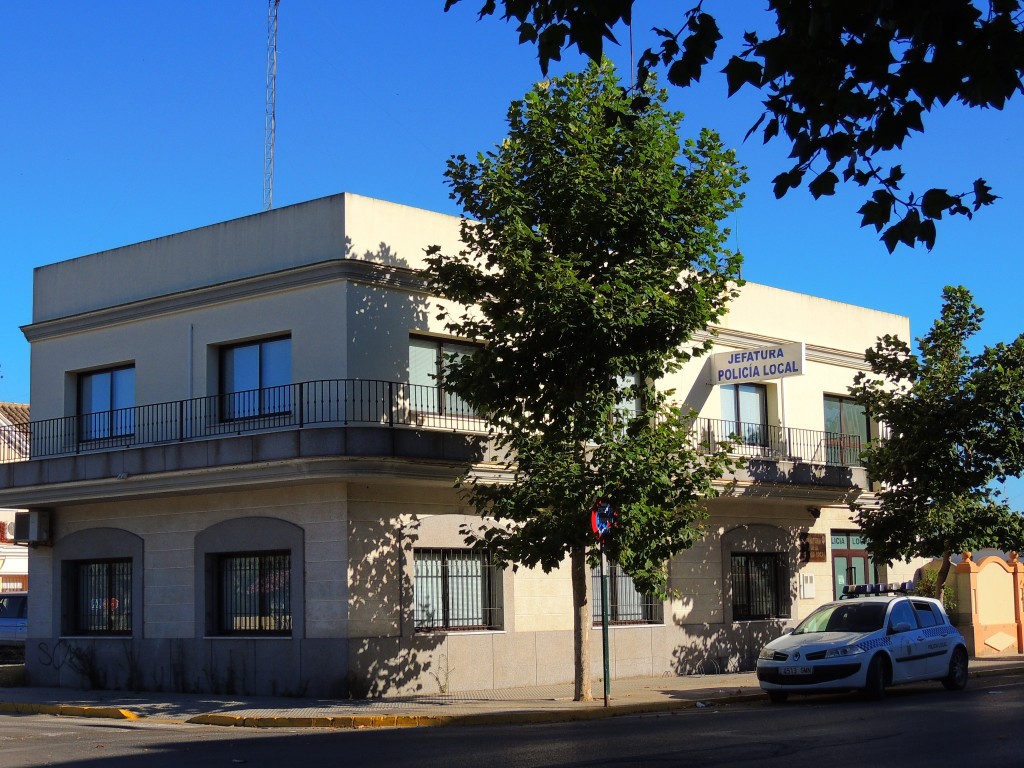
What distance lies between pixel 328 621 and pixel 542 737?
20.5 feet

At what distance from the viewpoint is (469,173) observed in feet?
62.6

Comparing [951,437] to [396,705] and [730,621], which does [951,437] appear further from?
[396,705]

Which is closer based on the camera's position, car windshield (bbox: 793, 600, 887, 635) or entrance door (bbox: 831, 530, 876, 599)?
car windshield (bbox: 793, 600, 887, 635)

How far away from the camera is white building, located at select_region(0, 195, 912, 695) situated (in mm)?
20109

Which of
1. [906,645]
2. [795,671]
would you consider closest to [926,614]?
[906,645]

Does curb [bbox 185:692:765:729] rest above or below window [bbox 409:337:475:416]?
below

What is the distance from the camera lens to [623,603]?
24.2 meters

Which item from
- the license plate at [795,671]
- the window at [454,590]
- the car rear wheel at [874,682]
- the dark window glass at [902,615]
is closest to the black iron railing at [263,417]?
the window at [454,590]

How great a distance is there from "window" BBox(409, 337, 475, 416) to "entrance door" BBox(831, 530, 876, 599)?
37.1 ft

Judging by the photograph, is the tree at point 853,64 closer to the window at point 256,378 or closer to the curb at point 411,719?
the curb at point 411,719

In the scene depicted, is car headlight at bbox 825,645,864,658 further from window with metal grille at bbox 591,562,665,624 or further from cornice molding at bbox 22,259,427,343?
cornice molding at bbox 22,259,427,343

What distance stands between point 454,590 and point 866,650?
6.68 metres

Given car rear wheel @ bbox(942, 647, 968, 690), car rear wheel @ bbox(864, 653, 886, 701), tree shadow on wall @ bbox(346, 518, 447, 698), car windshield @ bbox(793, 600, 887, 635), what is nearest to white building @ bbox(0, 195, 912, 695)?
tree shadow on wall @ bbox(346, 518, 447, 698)

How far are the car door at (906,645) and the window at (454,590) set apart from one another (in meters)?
6.29
